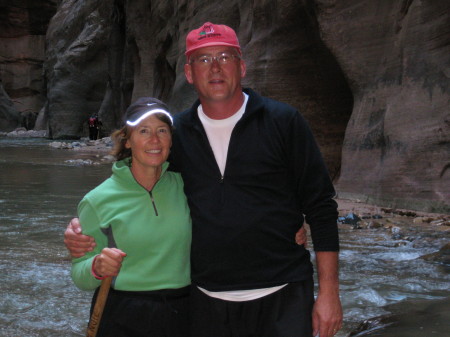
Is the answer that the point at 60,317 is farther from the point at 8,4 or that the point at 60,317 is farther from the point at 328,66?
the point at 8,4

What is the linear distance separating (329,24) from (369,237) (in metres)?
4.36

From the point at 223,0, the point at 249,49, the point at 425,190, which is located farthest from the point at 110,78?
the point at 425,190

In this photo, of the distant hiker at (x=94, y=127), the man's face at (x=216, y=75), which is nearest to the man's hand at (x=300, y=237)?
the man's face at (x=216, y=75)

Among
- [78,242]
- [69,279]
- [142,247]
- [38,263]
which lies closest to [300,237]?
[142,247]

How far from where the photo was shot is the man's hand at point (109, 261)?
2061 millimetres

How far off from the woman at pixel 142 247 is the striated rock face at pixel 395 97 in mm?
5663

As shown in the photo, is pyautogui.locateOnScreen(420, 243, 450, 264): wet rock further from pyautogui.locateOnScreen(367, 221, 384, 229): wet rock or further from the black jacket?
Answer: the black jacket

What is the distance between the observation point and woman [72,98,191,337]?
2207 millimetres

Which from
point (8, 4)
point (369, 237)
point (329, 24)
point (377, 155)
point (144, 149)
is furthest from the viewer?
point (8, 4)

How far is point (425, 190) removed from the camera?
7551mm

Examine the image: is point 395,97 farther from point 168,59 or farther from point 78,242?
point 168,59

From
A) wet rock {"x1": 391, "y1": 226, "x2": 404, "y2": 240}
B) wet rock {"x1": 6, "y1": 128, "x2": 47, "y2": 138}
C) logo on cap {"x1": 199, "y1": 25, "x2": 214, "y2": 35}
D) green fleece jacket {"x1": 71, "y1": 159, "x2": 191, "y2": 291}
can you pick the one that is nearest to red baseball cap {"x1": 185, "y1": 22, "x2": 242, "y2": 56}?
logo on cap {"x1": 199, "y1": 25, "x2": 214, "y2": 35}

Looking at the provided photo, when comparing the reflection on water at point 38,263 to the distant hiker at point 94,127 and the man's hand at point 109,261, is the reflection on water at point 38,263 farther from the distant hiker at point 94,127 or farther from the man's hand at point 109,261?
the distant hiker at point 94,127

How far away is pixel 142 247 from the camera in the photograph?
221 cm
